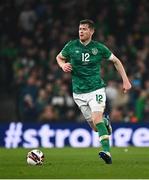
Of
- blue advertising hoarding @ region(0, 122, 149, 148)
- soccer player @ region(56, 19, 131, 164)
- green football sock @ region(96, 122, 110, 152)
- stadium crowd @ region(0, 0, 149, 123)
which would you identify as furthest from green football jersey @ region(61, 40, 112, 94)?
stadium crowd @ region(0, 0, 149, 123)

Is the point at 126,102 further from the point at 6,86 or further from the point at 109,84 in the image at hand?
the point at 6,86

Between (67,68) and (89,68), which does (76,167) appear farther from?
(89,68)

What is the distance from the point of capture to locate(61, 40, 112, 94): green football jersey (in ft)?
45.2

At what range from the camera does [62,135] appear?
20875 mm

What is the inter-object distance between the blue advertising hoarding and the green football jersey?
22.3ft

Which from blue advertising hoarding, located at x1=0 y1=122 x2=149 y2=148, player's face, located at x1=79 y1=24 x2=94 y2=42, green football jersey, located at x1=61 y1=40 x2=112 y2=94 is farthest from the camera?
blue advertising hoarding, located at x1=0 y1=122 x2=149 y2=148

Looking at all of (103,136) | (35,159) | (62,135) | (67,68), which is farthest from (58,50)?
(35,159)

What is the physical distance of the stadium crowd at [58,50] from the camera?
22.0 metres

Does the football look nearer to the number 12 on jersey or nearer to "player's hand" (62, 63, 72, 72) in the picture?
"player's hand" (62, 63, 72, 72)

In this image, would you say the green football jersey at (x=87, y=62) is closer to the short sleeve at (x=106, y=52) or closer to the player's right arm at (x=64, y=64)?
the short sleeve at (x=106, y=52)

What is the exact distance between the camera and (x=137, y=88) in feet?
73.6

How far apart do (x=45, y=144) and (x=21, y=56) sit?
4167mm

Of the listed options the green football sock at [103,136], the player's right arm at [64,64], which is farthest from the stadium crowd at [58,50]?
the green football sock at [103,136]

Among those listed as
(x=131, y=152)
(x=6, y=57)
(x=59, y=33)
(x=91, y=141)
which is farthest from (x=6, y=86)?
(x=131, y=152)
